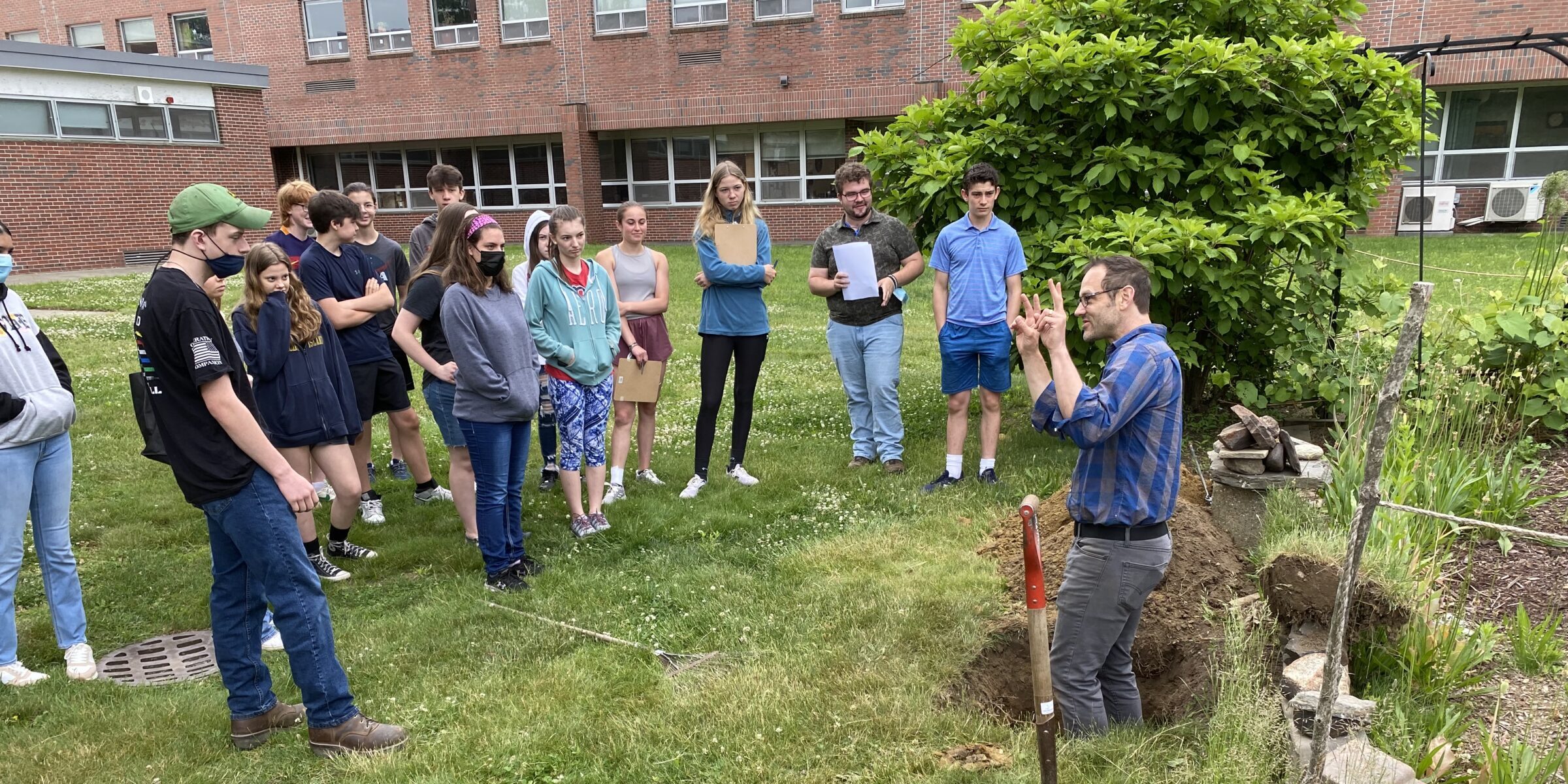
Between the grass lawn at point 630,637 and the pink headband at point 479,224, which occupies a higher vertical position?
the pink headband at point 479,224

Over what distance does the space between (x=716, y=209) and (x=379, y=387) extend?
Result: 2340 millimetres

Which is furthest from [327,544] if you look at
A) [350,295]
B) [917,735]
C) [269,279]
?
[917,735]

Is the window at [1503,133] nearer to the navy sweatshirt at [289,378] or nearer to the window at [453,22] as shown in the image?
the navy sweatshirt at [289,378]

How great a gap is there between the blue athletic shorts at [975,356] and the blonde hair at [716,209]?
1.47 metres

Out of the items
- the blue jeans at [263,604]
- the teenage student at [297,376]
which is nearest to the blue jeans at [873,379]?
the teenage student at [297,376]

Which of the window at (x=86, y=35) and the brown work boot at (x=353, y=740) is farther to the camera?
the window at (x=86, y=35)

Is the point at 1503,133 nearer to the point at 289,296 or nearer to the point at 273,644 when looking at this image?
the point at 289,296

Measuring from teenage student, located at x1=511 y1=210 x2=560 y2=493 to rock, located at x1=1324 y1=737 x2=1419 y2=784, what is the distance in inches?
153

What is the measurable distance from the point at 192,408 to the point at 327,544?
7.90ft

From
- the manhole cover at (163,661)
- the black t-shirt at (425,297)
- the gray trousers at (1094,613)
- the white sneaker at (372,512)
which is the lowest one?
the manhole cover at (163,661)

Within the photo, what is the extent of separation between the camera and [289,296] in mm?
4762

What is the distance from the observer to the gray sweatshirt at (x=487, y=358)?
14.9ft

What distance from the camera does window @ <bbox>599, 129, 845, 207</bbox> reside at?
2345cm

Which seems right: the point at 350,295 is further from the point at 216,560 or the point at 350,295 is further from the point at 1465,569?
the point at 1465,569
